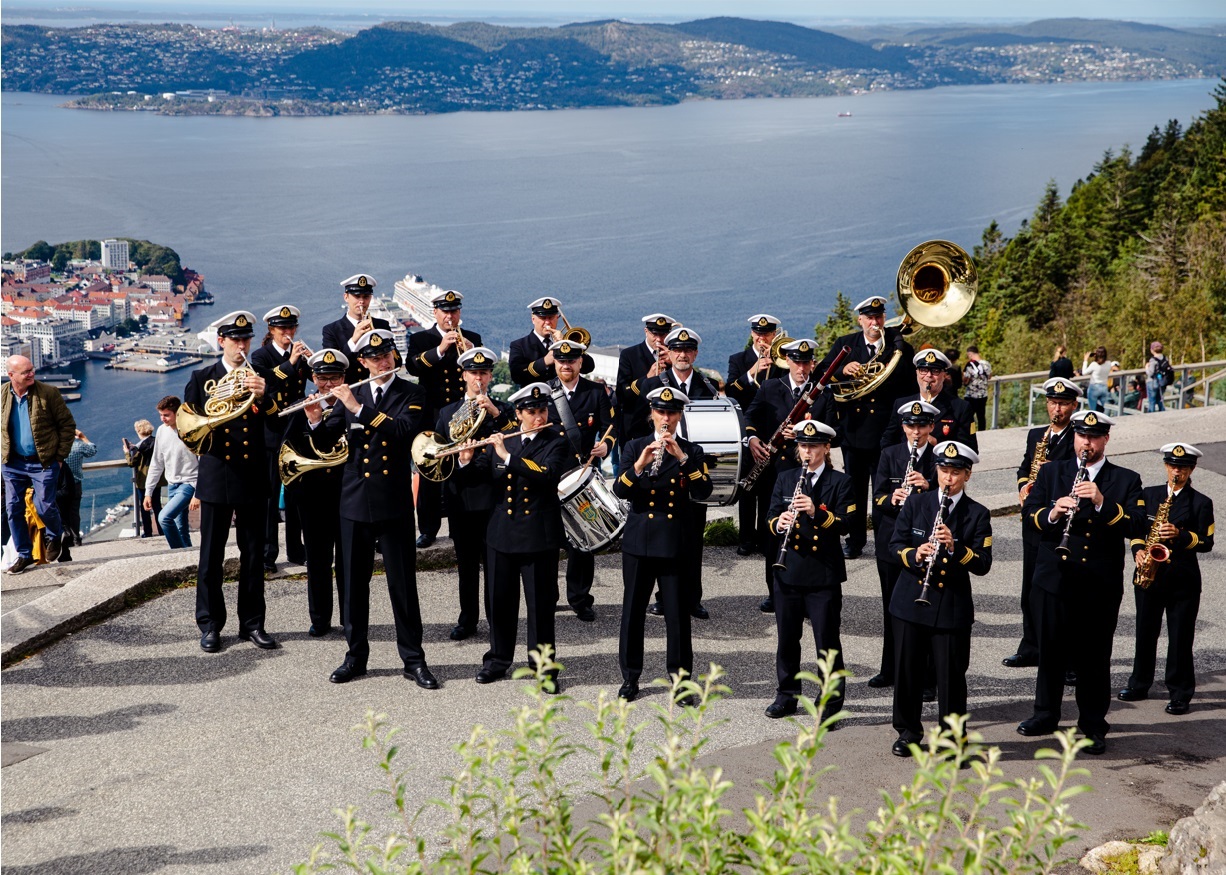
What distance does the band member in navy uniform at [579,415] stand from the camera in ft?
34.7

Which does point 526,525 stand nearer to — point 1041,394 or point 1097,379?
point 1041,394

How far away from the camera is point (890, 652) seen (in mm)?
9461

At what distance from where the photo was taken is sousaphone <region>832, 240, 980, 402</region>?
11438 millimetres

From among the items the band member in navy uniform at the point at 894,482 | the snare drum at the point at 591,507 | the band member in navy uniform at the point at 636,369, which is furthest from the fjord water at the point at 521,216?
the band member in navy uniform at the point at 894,482

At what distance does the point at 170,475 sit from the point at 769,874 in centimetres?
942

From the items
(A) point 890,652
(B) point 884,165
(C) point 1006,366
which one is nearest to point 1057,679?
(A) point 890,652

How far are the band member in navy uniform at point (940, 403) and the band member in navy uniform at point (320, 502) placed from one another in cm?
449

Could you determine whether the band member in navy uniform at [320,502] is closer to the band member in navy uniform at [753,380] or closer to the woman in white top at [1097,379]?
the band member in navy uniform at [753,380]

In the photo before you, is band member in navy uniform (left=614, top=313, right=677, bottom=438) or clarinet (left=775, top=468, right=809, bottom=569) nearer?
clarinet (left=775, top=468, right=809, bottom=569)

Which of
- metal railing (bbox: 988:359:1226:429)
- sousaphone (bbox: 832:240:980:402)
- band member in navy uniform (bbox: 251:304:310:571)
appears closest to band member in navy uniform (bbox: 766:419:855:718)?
sousaphone (bbox: 832:240:980:402)

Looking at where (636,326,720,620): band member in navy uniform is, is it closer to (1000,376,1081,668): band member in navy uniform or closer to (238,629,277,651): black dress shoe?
(1000,376,1081,668): band member in navy uniform

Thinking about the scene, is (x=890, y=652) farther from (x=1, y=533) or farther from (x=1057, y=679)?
(x=1, y=533)

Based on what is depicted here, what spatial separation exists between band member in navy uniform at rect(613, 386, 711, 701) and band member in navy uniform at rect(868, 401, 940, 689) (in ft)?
4.50

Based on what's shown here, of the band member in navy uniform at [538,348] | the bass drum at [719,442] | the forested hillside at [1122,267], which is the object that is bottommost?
the forested hillside at [1122,267]
